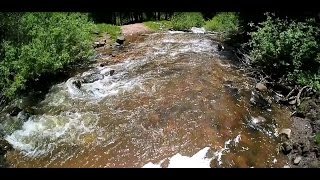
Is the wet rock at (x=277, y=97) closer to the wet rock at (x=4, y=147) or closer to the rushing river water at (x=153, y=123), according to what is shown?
the rushing river water at (x=153, y=123)

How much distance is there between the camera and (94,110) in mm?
8906

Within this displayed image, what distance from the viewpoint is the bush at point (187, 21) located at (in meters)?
19.0

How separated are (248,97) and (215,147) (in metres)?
2.82

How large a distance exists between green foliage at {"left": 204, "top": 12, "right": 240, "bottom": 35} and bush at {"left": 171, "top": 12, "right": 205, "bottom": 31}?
528 mm

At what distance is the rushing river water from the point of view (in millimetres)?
7039

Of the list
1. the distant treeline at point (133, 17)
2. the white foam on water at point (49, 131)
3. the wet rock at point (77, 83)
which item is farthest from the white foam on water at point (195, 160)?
the distant treeline at point (133, 17)

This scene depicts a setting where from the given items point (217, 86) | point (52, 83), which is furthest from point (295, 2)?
point (52, 83)

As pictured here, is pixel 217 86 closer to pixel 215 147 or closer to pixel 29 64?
pixel 215 147

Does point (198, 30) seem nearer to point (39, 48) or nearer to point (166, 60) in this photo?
point (166, 60)

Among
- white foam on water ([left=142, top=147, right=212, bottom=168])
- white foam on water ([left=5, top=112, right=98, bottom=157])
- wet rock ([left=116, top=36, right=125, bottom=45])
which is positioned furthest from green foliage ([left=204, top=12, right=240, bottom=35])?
white foam on water ([left=142, top=147, right=212, bottom=168])

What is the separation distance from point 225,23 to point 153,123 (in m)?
11.0

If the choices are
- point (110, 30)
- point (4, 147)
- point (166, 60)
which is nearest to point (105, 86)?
point (166, 60)

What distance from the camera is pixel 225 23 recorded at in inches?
695
